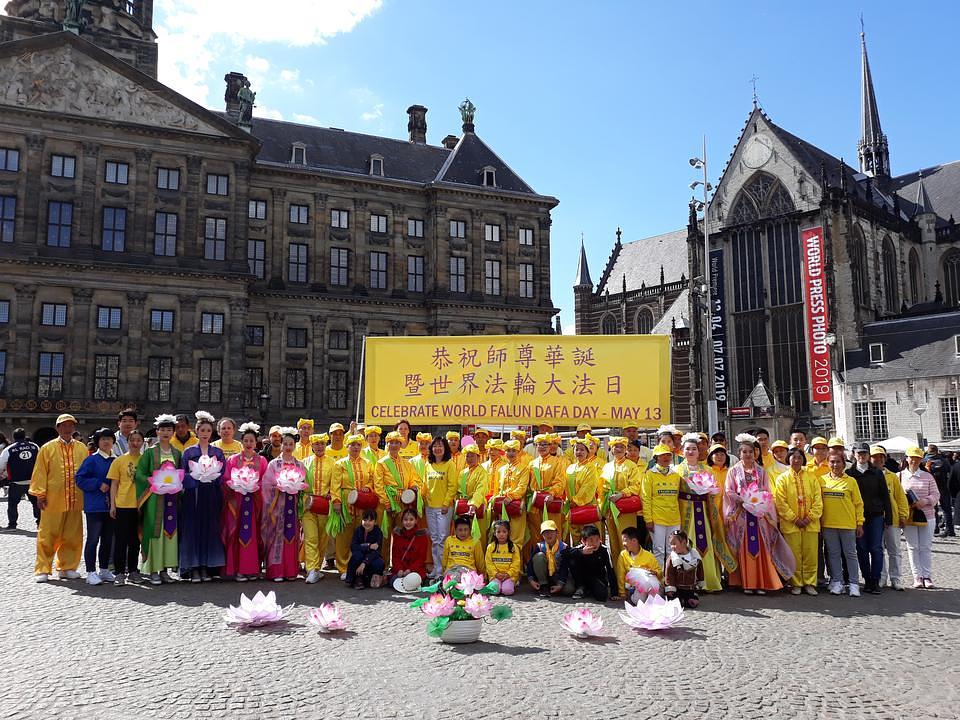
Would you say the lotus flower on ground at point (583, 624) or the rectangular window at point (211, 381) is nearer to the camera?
the lotus flower on ground at point (583, 624)

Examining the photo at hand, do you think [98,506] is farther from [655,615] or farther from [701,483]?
[701,483]

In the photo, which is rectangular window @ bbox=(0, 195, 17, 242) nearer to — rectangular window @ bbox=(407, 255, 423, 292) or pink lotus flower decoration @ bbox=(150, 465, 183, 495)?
rectangular window @ bbox=(407, 255, 423, 292)

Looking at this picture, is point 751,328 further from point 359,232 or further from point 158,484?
point 158,484

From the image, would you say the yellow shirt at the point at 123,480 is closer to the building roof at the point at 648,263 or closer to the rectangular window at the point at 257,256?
the rectangular window at the point at 257,256

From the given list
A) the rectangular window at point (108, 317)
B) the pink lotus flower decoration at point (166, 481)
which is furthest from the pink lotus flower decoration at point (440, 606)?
the rectangular window at point (108, 317)

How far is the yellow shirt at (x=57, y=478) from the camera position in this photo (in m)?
10.8

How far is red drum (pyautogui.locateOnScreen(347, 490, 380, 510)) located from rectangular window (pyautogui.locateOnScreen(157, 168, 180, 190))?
31.2 meters

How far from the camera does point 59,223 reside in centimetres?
3572

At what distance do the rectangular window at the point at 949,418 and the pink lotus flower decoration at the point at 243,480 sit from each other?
1676 inches

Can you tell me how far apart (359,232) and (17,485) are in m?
29.0

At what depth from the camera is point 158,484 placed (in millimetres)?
10414

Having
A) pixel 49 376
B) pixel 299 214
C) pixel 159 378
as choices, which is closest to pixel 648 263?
pixel 299 214

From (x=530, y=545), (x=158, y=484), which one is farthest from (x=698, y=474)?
(x=158, y=484)

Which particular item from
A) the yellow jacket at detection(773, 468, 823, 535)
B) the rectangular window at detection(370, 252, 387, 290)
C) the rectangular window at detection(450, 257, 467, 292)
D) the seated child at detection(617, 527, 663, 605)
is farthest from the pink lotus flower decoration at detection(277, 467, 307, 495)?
the rectangular window at detection(450, 257, 467, 292)
